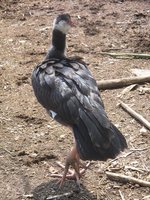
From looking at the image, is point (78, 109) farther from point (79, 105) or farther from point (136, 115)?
point (136, 115)

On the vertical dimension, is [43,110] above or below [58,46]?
below

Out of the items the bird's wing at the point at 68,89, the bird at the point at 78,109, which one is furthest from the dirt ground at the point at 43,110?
the bird's wing at the point at 68,89

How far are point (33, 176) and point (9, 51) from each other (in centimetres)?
307

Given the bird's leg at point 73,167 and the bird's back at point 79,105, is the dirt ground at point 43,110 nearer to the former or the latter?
the bird's leg at point 73,167

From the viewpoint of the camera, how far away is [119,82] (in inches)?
248

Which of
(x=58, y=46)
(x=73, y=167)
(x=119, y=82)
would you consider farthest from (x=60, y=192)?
(x=119, y=82)

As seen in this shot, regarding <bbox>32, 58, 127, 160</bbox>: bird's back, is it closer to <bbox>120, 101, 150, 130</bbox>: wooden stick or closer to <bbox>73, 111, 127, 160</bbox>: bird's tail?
<bbox>73, 111, 127, 160</bbox>: bird's tail

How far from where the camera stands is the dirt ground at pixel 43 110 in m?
4.66

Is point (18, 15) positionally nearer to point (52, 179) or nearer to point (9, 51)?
point (9, 51)

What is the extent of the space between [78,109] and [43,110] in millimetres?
1607

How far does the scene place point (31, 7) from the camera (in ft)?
29.8

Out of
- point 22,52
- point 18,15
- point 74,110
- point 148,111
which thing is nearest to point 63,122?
point 74,110

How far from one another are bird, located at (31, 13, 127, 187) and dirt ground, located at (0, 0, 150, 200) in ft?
0.93

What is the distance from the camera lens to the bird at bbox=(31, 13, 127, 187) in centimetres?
414
